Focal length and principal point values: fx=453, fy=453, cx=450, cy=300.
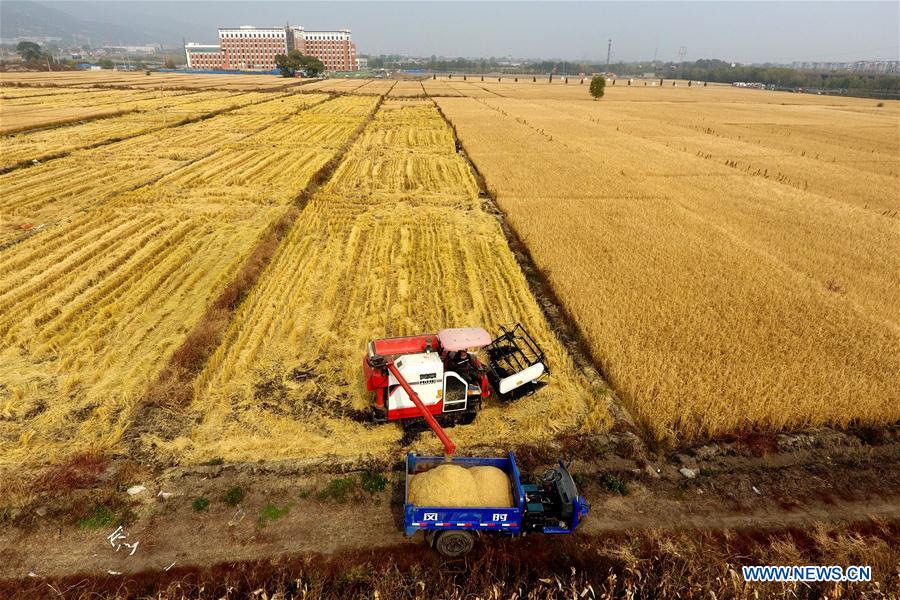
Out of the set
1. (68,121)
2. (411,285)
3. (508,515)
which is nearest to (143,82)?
(68,121)

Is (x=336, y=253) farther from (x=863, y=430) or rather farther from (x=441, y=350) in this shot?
(x=863, y=430)

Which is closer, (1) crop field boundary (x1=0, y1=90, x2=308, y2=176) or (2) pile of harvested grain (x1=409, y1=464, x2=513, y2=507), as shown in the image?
(2) pile of harvested grain (x1=409, y1=464, x2=513, y2=507)

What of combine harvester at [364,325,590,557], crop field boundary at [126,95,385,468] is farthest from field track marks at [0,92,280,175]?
combine harvester at [364,325,590,557]

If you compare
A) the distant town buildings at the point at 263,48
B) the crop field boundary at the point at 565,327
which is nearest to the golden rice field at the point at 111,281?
the crop field boundary at the point at 565,327

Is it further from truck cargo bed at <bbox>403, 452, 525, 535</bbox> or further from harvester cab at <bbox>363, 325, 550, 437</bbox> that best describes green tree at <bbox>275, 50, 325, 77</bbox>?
truck cargo bed at <bbox>403, 452, 525, 535</bbox>

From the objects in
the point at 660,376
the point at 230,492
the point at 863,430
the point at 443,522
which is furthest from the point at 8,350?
the point at 863,430

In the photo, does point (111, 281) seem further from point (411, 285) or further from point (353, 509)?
point (353, 509)
